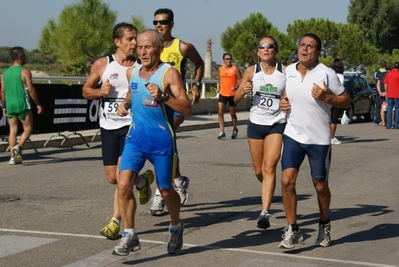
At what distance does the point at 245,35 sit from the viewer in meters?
71.1

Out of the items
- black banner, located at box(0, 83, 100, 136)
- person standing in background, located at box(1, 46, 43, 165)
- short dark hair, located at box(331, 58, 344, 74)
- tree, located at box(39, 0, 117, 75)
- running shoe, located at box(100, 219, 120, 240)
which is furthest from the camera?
tree, located at box(39, 0, 117, 75)

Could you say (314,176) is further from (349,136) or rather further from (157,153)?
(349,136)

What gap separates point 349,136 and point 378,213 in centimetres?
1140

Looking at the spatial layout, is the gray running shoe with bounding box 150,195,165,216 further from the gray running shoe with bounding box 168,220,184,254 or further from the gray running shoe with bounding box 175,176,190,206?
the gray running shoe with bounding box 168,220,184,254

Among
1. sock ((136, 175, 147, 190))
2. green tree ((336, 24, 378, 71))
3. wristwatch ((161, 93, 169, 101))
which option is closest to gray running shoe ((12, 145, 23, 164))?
sock ((136, 175, 147, 190))

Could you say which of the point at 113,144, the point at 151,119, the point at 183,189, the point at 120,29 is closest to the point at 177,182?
the point at 183,189

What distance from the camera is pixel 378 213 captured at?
9.49 metres

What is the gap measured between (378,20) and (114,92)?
8122cm

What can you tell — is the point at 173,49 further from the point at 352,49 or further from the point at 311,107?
the point at 352,49

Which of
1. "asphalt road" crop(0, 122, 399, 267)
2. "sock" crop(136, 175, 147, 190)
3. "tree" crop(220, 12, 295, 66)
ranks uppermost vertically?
"tree" crop(220, 12, 295, 66)

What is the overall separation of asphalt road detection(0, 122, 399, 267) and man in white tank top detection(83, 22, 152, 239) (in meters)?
0.78

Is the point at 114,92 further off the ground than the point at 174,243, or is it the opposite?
the point at 114,92

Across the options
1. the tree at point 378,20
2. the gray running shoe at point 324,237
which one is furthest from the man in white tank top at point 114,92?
the tree at point 378,20

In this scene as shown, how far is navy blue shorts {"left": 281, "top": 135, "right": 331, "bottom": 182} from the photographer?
7.46 m
